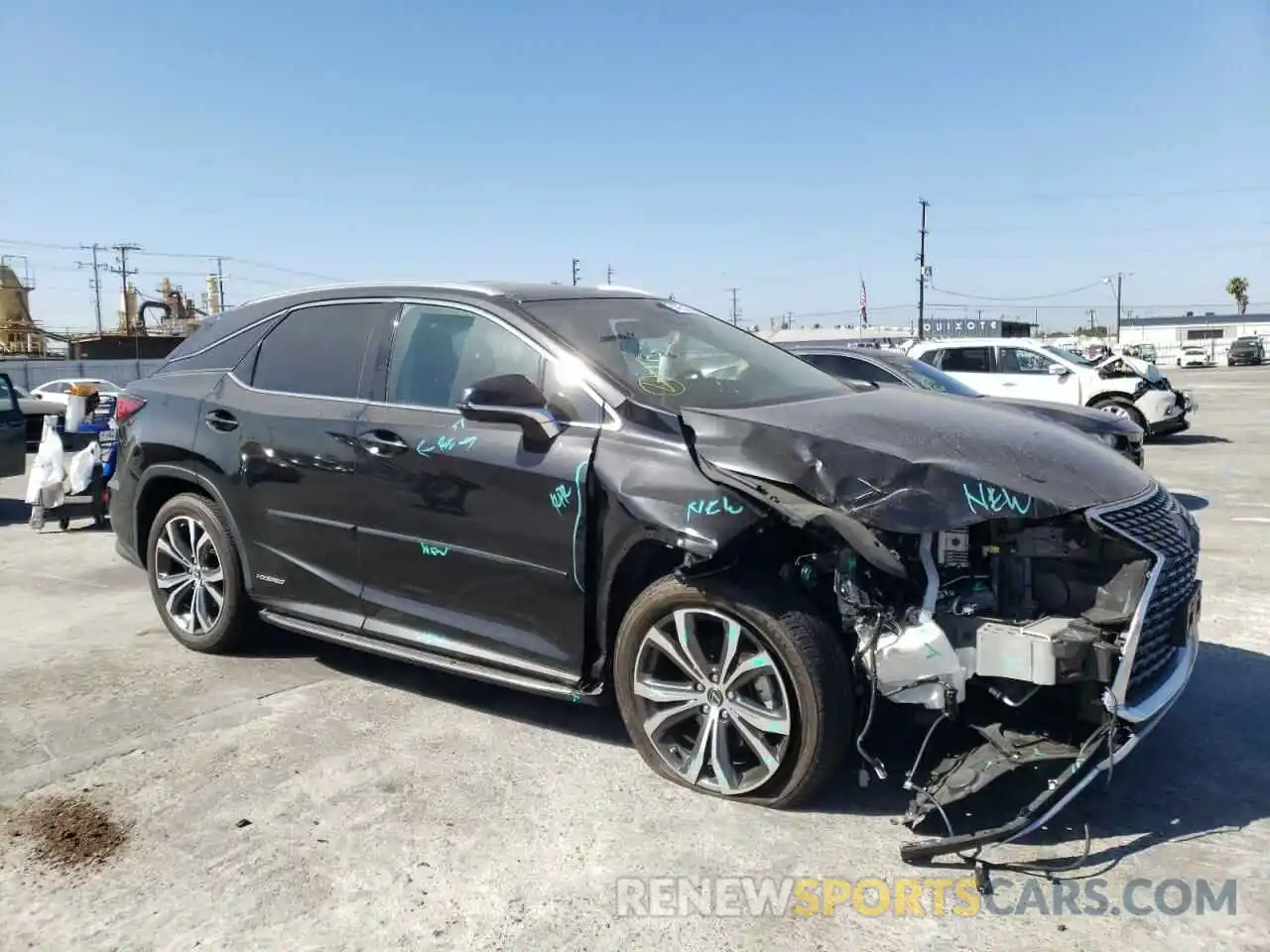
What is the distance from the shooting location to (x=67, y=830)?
3.38 metres

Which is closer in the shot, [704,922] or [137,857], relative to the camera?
[704,922]

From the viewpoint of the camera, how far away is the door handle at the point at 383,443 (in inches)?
164

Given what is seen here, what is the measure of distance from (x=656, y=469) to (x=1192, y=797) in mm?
2133

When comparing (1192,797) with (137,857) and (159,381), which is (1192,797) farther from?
(159,381)

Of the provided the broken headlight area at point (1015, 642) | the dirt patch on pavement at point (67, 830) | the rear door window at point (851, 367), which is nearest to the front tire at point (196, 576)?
the dirt patch on pavement at point (67, 830)

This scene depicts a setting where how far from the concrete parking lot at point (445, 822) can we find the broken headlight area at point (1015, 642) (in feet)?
1.01

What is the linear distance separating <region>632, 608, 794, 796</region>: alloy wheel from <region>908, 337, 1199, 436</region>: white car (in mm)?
12015

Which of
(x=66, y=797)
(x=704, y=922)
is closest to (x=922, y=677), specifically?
(x=704, y=922)

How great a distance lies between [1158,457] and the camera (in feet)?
44.1

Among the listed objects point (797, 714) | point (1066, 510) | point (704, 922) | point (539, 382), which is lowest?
point (704, 922)

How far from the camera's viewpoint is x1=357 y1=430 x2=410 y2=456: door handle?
13.6 feet

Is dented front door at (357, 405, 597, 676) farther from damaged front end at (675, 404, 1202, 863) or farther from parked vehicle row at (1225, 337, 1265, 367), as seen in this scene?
parked vehicle row at (1225, 337, 1265, 367)

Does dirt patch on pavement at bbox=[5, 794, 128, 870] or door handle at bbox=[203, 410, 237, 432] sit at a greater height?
door handle at bbox=[203, 410, 237, 432]

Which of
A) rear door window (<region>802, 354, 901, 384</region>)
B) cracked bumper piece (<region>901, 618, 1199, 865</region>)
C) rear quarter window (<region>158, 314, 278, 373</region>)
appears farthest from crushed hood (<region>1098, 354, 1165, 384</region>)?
rear quarter window (<region>158, 314, 278, 373</region>)
